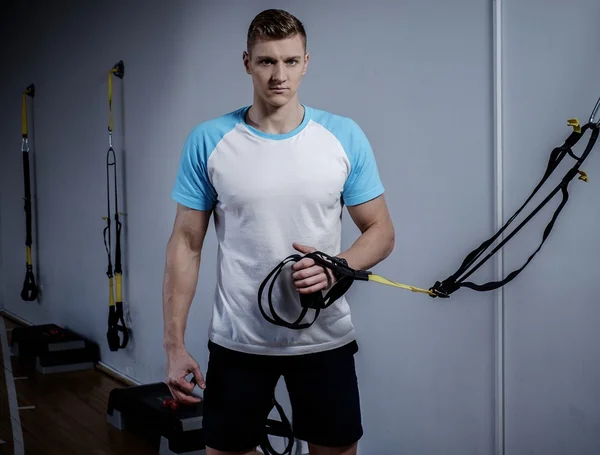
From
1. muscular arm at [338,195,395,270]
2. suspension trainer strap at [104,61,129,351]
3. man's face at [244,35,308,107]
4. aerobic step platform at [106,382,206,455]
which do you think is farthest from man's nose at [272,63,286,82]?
suspension trainer strap at [104,61,129,351]

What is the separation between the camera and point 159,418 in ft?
10.2

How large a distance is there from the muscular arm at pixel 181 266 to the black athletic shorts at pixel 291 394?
0.39 ft

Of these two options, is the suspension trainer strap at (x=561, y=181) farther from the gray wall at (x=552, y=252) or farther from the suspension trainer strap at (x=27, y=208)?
the suspension trainer strap at (x=27, y=208)

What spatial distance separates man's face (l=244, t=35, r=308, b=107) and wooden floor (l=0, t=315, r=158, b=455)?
205 cm

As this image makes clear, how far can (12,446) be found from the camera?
10.5 ft

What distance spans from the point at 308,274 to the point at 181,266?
1.17ft

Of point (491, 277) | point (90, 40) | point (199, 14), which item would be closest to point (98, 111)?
point (90, 40)

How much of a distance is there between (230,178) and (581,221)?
0.86m

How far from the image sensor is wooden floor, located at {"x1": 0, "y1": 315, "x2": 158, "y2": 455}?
320 centimetres

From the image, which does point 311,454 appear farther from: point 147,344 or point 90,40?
point 90,40

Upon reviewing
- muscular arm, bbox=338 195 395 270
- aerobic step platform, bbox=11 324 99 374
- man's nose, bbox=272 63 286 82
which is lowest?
aerobic step platform, bbox=11 324 99 374

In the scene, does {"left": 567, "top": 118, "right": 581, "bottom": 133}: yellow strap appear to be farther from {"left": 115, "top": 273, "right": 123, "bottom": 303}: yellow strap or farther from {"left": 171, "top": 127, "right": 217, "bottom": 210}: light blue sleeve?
{"left": 115, "top": 273, "right": 123, "bottom": 303}: yellow strap

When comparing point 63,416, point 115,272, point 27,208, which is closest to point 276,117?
point 63,416

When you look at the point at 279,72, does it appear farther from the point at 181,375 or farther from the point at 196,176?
the point at 181,375
